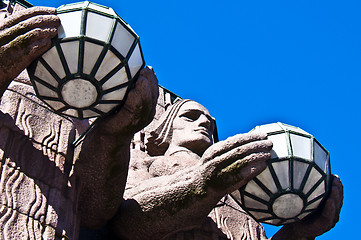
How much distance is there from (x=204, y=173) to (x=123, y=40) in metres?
1.46

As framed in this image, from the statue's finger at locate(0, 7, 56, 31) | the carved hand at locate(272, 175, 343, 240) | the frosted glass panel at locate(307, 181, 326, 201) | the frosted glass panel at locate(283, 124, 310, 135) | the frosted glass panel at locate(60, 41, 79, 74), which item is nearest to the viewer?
the frosted glass panel at locate(60, 41, 79, 74)

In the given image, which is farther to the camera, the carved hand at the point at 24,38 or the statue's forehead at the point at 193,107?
the statue's forehead at the point at 193,107

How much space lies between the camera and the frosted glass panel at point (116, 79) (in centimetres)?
562

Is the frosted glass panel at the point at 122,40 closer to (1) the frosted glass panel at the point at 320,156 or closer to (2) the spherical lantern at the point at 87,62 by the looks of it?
(2) the spherical lantern at the point at 87,62

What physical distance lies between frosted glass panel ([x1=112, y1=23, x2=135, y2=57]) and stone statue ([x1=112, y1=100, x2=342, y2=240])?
1230mm

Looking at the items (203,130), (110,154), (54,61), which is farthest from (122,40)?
(203,130)

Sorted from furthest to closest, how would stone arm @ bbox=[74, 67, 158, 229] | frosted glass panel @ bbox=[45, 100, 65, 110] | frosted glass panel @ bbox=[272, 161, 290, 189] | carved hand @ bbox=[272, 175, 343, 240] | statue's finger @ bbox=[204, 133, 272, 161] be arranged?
carved hand @ bbox=[272, 175, 343, 240] < frosted glass panel @ bbox=[272, 161, 290, 189] < statue's finger @ bbox=[204, 133, 272, 161] < stone arm @ bbox=[74, 67, 158, 229] < frosted glass panel @ bbox=[45, 100, 65, 110]

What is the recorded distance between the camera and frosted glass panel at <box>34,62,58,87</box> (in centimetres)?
557

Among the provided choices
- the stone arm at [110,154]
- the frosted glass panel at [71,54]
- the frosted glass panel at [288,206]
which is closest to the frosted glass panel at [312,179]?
the frosted glass panel at [288,206]

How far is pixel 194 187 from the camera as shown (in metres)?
6.33

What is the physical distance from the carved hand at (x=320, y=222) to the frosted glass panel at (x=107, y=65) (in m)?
2.58

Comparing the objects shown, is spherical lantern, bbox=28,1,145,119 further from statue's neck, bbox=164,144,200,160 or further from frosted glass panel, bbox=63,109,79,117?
statue's neck, bbox=164,144,200,160

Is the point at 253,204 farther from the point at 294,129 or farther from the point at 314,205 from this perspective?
the point at 294,129

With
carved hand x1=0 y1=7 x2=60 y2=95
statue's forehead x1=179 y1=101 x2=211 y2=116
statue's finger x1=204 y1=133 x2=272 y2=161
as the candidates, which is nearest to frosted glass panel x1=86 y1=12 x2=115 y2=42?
carved hand x1=0 y1=7 x2=60 y2=95
